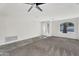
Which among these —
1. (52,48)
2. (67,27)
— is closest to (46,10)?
(67,27)

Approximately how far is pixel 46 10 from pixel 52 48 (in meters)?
0.71

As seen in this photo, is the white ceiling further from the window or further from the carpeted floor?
the carpeted floor

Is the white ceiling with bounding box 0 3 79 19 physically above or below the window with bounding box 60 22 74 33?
above

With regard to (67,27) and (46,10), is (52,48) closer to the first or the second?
(67,27)

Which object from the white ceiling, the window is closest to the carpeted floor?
the window

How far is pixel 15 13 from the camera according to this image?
202 centimetres

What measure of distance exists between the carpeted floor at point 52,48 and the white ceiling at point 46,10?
46 cm

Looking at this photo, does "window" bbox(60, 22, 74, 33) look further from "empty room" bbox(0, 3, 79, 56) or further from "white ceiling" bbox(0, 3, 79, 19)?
"white ceiling" bbox(0, 3, 79, 19)

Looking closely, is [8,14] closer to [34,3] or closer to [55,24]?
[34,3]

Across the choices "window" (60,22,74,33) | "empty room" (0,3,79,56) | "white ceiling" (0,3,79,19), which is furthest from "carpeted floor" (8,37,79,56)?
"white ceiling" (0,3,79,19)

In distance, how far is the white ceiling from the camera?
6.43 ft

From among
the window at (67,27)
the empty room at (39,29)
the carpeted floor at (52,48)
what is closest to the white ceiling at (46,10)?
the empty room at (39,29)

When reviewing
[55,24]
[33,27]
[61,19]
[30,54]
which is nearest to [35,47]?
[30,54]

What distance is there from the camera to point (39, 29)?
2.13 meters
